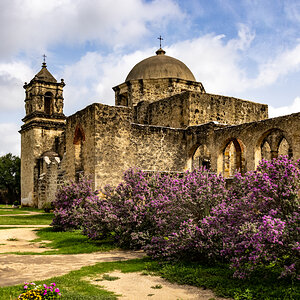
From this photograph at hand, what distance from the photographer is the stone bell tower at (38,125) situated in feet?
92.2

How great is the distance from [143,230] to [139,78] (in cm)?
1560

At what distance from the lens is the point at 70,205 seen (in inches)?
488

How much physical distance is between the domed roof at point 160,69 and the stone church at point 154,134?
0.06 meters

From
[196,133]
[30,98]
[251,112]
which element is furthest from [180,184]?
[30,98]

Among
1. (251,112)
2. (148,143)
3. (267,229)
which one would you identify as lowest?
(267,229)

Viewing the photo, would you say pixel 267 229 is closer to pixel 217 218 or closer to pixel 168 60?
pixel 217 218

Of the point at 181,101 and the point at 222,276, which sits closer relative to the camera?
the point at 222,276

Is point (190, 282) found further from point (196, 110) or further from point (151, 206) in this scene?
point (196, 110)

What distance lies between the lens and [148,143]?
16.3m

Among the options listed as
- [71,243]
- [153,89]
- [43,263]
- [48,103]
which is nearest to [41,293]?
[43,263]

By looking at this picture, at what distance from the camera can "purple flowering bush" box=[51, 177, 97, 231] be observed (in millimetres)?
11977

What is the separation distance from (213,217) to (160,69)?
57.0ft

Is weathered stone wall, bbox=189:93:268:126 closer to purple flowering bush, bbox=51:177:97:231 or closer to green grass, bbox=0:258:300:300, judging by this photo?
purple flowering bush, bbox=51:177:97:231

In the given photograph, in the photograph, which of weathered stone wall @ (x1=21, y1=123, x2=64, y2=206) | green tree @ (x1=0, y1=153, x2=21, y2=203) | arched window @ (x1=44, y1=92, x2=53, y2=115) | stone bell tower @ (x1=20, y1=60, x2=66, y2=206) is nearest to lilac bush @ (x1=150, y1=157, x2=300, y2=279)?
weathered stone wall @ (x1=21, y1=123, x2=64, y2=206)
